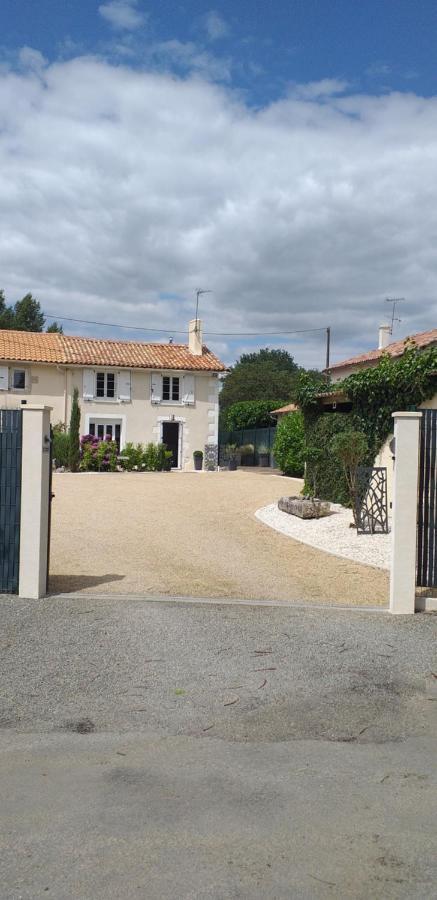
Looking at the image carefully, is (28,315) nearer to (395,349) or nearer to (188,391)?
(188,391)

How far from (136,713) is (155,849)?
162 centimetres

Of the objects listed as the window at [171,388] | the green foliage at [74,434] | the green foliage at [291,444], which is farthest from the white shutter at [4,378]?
the green foliage at [291,444]

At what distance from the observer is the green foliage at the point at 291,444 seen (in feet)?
83.8

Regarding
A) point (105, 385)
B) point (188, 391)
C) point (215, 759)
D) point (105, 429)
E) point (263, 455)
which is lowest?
point (215, 759)

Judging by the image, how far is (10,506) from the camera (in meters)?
7.47

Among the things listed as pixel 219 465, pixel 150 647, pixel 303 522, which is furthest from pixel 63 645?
pixel 219 465

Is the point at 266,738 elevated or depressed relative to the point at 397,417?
depressed

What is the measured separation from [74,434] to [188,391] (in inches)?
237

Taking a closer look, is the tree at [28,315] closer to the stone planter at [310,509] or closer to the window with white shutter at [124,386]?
the window with white shutter at [124,386]

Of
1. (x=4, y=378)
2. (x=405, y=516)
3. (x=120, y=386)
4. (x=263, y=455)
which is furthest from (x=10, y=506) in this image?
(x=263, y=455)

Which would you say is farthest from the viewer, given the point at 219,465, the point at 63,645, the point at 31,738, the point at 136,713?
A: the point at 219,465

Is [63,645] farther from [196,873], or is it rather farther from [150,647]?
[196,873]

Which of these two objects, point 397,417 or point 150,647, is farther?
point 397,417

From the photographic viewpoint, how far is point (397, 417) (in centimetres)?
745
